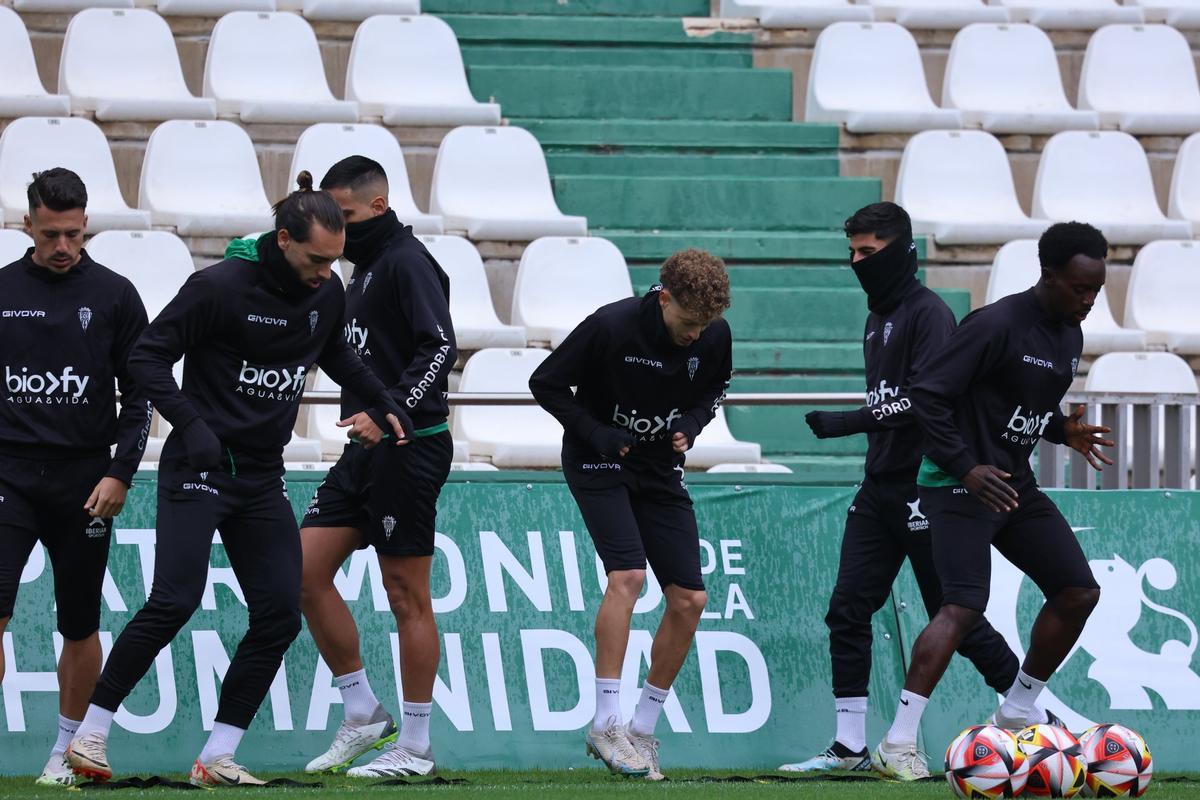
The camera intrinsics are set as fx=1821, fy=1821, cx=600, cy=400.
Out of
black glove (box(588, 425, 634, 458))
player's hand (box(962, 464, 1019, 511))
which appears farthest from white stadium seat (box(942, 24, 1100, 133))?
black glove (box(588, 425, 634, 458))

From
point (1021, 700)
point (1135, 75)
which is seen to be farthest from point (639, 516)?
point (1135, 75)

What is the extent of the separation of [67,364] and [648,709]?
2589mm

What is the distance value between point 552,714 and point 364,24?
6.40 meters

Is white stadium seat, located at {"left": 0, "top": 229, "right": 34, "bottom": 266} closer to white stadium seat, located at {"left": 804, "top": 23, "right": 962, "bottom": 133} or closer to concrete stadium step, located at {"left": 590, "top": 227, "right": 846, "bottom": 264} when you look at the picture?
concrete stadium step, located at {"left": 590, "top": 227, "right": 846, "bottom": 264}

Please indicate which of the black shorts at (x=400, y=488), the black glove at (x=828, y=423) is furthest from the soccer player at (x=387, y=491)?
the black glove at (x=828, y=423)

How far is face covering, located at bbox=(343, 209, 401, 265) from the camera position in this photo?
7188 mm

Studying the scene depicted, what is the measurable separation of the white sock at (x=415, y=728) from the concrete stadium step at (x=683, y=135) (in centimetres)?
634

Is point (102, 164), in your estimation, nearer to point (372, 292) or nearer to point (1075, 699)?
point (372, 292)

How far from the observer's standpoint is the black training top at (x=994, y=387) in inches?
272

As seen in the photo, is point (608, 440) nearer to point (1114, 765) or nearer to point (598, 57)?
point (1114, 765)

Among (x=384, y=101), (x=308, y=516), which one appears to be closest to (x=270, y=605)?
(x=308, y=516)

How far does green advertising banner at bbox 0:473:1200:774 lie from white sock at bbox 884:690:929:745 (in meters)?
0.86

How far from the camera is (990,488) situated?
680 centimetres

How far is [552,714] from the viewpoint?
305 inches
